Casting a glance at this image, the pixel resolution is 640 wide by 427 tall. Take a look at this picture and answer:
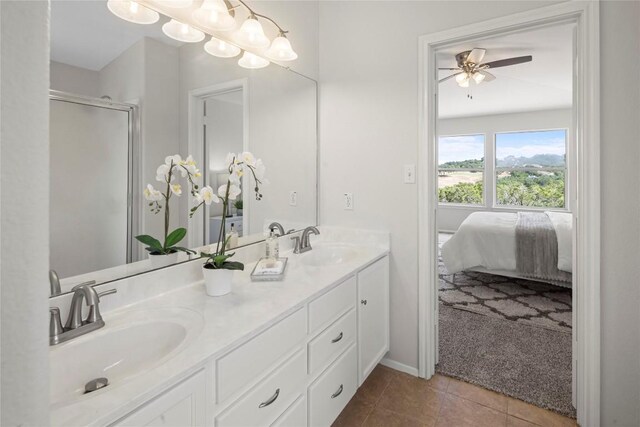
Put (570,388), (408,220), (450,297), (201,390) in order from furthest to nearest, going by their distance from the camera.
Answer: (450,297) < (408,220) < (570,388) < (201,390)

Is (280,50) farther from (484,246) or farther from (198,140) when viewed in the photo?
(484,246)

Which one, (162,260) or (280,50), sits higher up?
(280,50)

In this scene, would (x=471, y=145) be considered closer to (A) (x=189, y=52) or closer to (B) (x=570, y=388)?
(B) (x=570, y=388)

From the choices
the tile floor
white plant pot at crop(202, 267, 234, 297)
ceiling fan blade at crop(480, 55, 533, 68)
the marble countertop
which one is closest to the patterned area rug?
the tile floor

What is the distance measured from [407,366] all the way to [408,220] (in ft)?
3.01

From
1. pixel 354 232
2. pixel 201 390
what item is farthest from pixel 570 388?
pixel 201 390

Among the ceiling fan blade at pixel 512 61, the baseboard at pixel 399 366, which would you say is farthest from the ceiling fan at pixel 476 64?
the baseboard at pixel 399 366

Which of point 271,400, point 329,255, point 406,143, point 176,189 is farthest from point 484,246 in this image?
point 176,189

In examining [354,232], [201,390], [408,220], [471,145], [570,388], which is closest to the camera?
[201,390]

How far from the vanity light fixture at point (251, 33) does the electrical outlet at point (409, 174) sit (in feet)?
3.46

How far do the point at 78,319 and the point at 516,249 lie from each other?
12.2 feet

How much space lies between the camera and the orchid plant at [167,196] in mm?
1288

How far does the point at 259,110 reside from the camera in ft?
6.26

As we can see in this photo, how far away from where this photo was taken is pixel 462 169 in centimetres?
689
